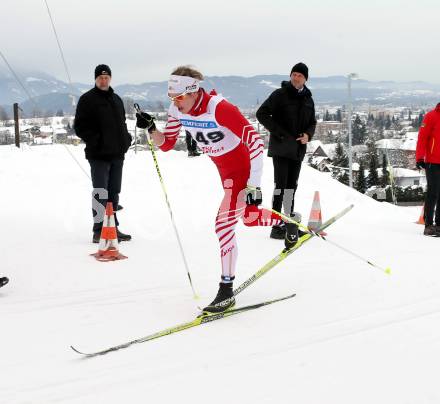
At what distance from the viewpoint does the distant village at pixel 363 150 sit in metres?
20.0

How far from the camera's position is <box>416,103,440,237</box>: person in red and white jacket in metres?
7.29

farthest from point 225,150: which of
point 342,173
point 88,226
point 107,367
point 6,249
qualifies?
point 342,173

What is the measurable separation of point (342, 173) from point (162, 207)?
208 ft

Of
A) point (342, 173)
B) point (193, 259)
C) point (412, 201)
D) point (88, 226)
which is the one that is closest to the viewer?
point (193, 259)

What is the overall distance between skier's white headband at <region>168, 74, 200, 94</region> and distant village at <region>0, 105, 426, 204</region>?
12.6m

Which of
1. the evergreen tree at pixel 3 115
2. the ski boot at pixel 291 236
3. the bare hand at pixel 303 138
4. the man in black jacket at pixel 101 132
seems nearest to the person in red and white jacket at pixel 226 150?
the ski boot at pixel 291 236

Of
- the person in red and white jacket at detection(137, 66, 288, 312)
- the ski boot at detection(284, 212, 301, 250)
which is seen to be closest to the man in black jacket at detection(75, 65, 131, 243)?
the person in red and white jacket at detection(137, 66, 288, 312)

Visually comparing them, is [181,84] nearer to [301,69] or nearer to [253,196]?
[253,196]

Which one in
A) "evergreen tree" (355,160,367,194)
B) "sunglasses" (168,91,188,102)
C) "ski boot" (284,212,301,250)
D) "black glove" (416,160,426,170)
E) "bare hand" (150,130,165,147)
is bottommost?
"evergreen tree" (355,160,367,194)

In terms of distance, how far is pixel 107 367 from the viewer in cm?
307

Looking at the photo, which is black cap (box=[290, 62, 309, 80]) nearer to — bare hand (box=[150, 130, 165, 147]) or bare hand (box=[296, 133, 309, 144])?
bare hand (box=[296, 133, 309, 144])

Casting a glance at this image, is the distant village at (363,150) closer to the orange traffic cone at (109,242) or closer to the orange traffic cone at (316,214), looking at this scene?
the orange traffic cone at (109,242)

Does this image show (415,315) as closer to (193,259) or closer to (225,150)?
(225,150)

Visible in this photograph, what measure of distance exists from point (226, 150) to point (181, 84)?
27.2 inches
